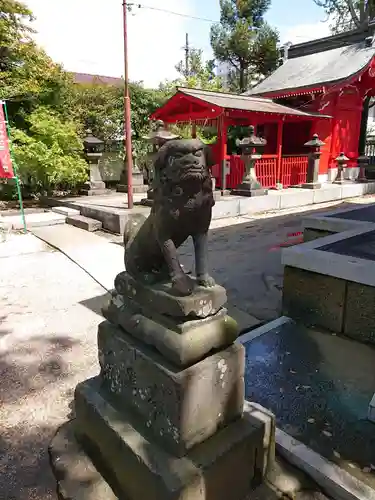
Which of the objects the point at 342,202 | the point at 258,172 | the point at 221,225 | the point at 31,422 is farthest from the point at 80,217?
the point at 342,202

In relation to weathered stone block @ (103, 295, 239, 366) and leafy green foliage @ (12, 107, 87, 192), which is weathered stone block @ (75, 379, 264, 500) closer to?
weathered stone block @ (103, 295, 239, 366)

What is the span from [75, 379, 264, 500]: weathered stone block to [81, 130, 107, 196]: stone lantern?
38.7ft

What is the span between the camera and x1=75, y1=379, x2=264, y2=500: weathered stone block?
1.75 m

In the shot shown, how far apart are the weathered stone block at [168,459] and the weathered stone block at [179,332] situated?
0.49 meters

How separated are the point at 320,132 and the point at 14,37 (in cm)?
1207

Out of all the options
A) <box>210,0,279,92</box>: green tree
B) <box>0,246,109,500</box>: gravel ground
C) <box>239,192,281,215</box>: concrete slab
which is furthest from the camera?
<box>210,0,279,92</box>: green tree

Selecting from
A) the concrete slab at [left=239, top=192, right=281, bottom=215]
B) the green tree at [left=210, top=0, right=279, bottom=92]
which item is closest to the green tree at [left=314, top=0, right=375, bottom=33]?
the green tree at [left=210, top=0, right=279, bottom=92]

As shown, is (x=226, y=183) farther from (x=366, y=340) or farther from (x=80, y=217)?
(x=366, y=340)

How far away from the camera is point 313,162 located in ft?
45.4

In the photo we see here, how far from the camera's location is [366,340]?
3.67m

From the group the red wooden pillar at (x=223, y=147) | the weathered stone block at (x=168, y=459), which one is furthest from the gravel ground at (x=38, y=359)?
the red wooden pillar at (x=223, y=147)

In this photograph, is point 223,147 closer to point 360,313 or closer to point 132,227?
point 360,313

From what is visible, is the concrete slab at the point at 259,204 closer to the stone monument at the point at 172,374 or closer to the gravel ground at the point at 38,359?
the gravel ground at the point at 38,359

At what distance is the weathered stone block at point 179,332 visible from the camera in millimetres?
1779
